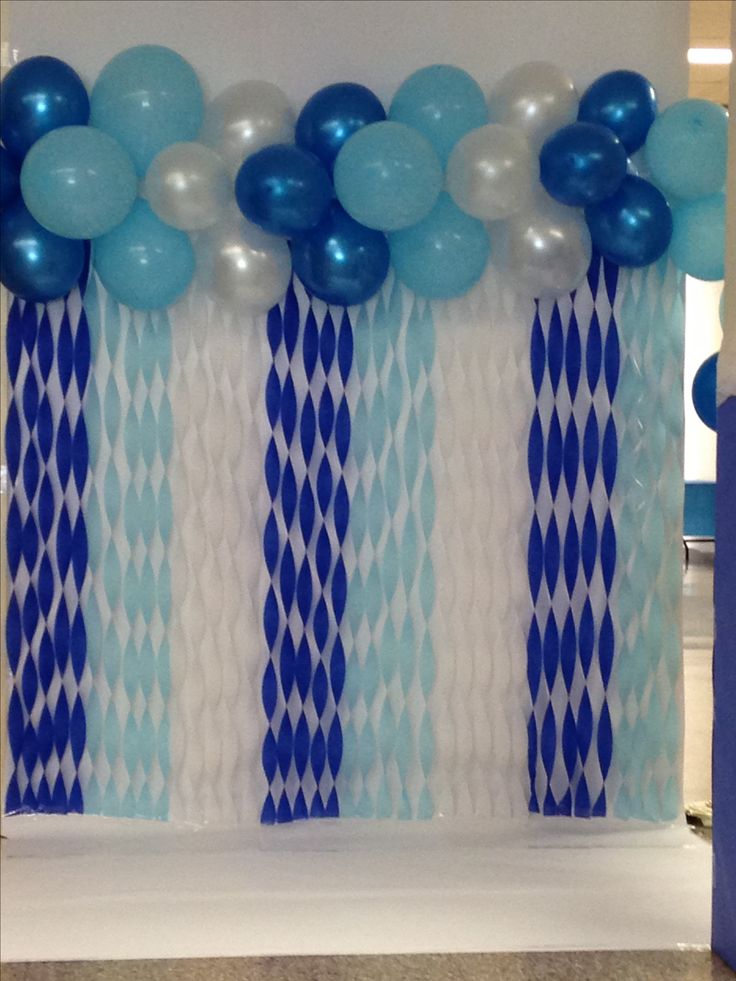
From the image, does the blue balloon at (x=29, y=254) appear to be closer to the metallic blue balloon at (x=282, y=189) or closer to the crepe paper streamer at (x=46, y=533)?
the crepe paper streamer at (x=46, y=533)

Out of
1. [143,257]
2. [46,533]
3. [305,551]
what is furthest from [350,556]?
[143,257]

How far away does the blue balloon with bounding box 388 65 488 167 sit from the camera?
10.0 ft

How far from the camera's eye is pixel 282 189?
111 inches

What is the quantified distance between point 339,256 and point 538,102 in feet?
2.29

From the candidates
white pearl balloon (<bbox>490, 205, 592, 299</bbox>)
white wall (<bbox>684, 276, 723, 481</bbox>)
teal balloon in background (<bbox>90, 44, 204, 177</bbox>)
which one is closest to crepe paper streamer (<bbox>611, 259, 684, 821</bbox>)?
white pearl balloon (<bbox>490, 205, 592, 299</bbox>)

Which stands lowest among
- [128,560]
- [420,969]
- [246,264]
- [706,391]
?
[420,969]

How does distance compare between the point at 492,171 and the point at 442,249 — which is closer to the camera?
the point at 492,171

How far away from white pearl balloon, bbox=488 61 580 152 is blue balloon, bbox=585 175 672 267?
0.80 ft

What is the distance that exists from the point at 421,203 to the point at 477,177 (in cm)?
16

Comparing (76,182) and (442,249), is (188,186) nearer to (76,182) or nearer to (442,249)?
(76,182)

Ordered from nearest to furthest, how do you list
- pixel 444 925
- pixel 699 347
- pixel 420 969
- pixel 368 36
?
1. pixel 420 969
2. pixel 444 925
3. pixel 368 36
4. pixel 699 347

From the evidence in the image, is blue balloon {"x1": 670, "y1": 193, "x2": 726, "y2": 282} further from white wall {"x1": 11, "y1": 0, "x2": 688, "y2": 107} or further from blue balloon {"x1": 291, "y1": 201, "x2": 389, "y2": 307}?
blue balloon {"x1": 291, "y1": 201, "x2": 389, "y2": 307}

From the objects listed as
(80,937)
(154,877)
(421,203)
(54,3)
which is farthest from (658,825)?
(54,3)

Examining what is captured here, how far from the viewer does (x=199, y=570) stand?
3283mm
